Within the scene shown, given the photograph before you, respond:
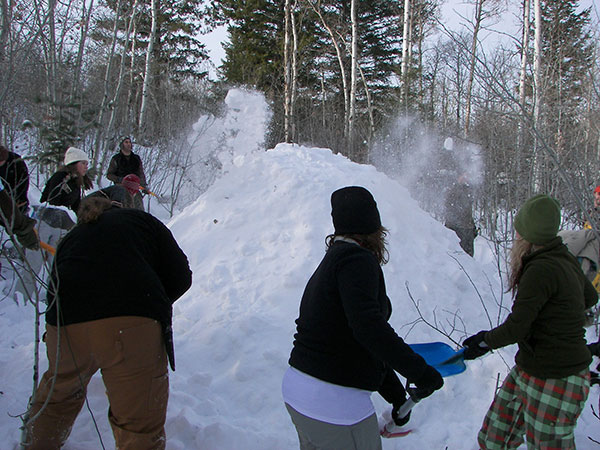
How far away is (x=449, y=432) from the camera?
3.29 m

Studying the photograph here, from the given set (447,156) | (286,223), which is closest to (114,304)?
(286,223)

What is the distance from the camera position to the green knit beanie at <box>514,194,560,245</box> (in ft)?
7.07

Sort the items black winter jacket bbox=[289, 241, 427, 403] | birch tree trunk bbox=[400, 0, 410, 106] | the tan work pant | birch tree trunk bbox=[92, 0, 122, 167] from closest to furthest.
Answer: black winter jacket bbox=[289, 241, 427, 403], the tan work pant, birch tree trunk bbox=[92, 0, 122, 167], birch tree trunk bbox=[400, 0, 410, 106]

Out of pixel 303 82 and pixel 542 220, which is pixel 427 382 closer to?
pixel 542 220

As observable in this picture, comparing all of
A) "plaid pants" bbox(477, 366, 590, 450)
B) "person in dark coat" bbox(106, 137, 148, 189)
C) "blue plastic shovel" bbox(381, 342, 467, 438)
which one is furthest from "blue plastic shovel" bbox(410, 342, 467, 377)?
"person in dark coat" bbox(106, 137, 148, 189)

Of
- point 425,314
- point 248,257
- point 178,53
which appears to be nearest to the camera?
point 425,314

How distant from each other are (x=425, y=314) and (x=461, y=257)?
1.34m

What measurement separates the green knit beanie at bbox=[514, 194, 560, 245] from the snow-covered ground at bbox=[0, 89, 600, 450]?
1534 mm

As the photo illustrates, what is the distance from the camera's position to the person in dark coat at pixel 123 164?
7.07 m

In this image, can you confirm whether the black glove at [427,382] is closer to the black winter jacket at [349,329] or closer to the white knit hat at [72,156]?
the black winter jacket at [349,329]

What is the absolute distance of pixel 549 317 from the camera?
2105 mm

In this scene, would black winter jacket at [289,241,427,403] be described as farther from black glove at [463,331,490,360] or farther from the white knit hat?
the white knit hat

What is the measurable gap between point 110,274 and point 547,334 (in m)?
2.09

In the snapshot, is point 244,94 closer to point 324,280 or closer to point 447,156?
point 447,156
